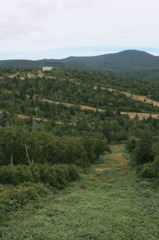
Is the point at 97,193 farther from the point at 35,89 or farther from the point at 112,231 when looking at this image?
the point at 35,89

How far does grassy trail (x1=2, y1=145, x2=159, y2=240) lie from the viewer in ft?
72.8

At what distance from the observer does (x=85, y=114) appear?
474 feet

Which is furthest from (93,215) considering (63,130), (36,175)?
(63,130)

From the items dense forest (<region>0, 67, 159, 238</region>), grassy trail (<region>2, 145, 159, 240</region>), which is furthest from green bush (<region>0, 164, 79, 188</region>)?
grassy trail (<region>2, 145, 159, 240</region>)

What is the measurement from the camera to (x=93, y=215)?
87.8 feet

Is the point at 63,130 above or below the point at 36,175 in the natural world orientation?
below

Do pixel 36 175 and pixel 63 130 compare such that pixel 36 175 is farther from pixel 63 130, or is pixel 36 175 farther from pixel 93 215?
pixel 63 130

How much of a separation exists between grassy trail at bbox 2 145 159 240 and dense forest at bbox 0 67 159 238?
113 inches

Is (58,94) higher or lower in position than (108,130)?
higher

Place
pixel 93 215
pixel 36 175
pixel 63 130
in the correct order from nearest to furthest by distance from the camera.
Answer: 1. pixel 93 215
2. pixel 36 175
3. pixel 63 130

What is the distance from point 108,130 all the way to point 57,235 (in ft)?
278

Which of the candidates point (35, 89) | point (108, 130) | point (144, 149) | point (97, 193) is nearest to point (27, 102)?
point (35, 89)

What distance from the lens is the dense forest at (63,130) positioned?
127ft

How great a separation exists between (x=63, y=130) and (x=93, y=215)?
7851cm
